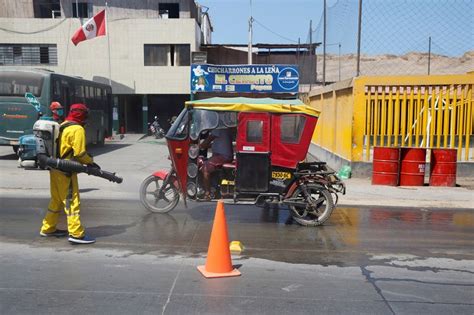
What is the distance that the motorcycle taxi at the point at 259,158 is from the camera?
25.3 ft

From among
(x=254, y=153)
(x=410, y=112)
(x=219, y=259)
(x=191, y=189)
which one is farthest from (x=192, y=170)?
(x=410, y=112)

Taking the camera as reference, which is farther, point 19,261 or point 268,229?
point 268,229

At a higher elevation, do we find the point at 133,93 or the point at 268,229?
the point at 133,93

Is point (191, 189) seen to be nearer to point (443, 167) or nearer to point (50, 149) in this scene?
point (50, 149)

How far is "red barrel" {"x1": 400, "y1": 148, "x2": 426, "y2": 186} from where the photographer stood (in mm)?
11852

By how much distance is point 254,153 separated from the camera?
304 inches

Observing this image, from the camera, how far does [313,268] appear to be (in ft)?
18.0

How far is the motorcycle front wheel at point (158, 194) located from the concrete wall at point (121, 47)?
27654mm

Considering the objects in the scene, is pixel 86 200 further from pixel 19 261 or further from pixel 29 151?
pixel 29 151

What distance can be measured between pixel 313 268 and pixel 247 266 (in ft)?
2.54

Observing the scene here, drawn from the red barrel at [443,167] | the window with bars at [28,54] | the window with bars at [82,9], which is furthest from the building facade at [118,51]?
the red barrel at [443,167]

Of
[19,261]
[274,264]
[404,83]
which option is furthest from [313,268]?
[404,83]

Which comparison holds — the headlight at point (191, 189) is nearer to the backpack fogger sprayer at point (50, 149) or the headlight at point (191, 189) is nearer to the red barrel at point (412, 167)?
the backpack fogger sprayer at point (50, 149)

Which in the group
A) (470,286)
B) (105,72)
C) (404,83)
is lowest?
(470,286)
